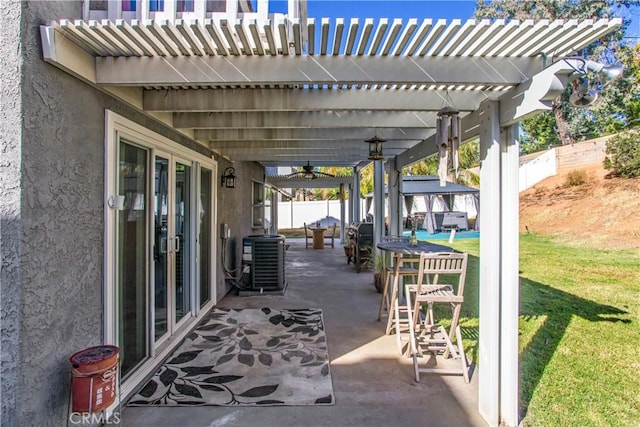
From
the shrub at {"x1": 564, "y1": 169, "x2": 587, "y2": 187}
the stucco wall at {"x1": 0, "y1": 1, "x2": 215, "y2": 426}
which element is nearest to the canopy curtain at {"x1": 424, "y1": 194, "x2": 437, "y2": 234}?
the shrub at {"x1": 564, "y1": 169, "x2": 587, "y2": 187}

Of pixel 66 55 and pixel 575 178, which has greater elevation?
pixel 575 178

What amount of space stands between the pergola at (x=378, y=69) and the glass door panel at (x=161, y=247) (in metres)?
0.90

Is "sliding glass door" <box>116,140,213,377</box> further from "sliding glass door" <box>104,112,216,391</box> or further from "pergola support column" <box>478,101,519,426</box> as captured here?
"pergola support column" <box>478,101,519,426</box>

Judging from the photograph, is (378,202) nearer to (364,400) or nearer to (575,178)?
(364,400)

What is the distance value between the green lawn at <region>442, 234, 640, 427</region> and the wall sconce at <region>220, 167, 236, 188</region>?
4505mm

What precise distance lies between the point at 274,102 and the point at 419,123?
181 cm

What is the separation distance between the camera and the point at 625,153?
13.2 meters

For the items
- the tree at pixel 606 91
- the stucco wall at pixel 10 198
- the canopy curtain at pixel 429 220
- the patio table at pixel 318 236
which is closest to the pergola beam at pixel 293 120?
the stucco wall at pixel 10 198

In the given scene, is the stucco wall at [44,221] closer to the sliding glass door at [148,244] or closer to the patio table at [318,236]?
the sliding glass door at [148,244]

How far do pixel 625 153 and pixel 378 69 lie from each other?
1529cm

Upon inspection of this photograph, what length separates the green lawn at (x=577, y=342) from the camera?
2.99m

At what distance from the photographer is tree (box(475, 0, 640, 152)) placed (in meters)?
15.9

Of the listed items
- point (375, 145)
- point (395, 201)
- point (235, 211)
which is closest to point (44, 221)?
point (375, 145)

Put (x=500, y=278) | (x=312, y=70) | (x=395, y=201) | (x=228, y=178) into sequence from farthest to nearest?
(x=228, y=178)
(x=395, y=201)
(x=500, y=278)
(x=312, y=70)
